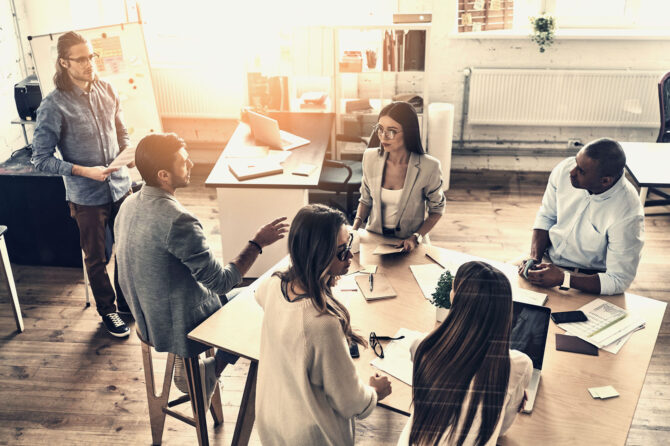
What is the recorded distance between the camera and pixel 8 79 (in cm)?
516

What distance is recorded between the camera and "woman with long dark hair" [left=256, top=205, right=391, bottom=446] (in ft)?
5.59

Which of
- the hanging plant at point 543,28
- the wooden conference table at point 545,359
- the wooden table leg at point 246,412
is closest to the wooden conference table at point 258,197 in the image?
the wooden conference table at point 545,359

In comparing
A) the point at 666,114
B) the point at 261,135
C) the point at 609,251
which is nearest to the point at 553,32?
the point at 666,114

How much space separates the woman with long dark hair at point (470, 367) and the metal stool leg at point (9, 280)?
2838mm

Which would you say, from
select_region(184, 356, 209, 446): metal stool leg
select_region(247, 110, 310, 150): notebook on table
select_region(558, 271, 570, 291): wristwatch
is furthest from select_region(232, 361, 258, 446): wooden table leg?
select_region(247, 110, 310, 150): notebook on table

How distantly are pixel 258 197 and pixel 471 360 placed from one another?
263cm

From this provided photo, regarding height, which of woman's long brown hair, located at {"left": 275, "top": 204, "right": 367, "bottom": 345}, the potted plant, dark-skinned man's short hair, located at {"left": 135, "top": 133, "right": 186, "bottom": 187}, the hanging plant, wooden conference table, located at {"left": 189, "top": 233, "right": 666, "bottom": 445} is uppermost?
the hanging plant

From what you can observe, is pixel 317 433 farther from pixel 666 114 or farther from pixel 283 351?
pixel 666 114

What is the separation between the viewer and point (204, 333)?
2.38 meters

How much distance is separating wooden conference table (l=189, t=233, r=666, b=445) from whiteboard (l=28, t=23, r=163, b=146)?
2587mm

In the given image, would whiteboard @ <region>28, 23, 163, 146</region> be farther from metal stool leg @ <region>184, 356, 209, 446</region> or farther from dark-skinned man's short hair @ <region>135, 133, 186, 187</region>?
metal stool leg @ <region>184, 356, 209, 446</region>

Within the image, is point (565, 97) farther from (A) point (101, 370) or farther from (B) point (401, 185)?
(A) point (101, 370)

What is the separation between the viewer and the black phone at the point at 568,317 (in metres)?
2.41

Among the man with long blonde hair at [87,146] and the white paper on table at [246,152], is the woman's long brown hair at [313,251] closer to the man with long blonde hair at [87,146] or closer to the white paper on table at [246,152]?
the man with long blonde hair at [87,146]
